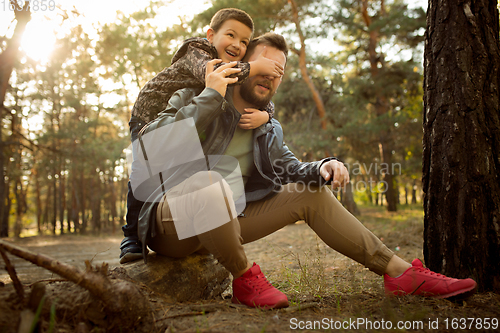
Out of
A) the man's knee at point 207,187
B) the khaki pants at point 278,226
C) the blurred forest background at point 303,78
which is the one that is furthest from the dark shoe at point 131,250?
the blurred forest background at point 303,78

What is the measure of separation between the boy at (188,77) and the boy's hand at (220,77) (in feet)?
0.15

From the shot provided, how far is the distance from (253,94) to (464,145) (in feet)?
4.45

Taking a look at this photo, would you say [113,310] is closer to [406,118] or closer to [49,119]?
[406,118]

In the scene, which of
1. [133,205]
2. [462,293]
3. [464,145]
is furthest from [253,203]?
[464,145]

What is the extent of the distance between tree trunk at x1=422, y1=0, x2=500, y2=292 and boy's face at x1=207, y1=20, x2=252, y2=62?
1278 mm

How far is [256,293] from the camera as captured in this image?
1672 millimetres

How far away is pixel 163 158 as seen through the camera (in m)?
1.72

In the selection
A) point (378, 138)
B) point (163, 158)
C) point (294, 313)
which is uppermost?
point (378, 138)

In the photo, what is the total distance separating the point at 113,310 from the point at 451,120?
210 cm

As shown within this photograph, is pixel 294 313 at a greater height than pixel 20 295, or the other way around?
pixel 20 295

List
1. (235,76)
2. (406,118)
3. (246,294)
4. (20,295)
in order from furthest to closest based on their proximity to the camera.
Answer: (406,118) → (235,76) → (246,294) → (20,295)

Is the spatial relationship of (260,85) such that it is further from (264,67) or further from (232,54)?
(232,54)

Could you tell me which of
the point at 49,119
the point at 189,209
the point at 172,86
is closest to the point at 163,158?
the point at 189,209

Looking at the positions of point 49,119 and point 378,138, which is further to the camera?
point 49,119
